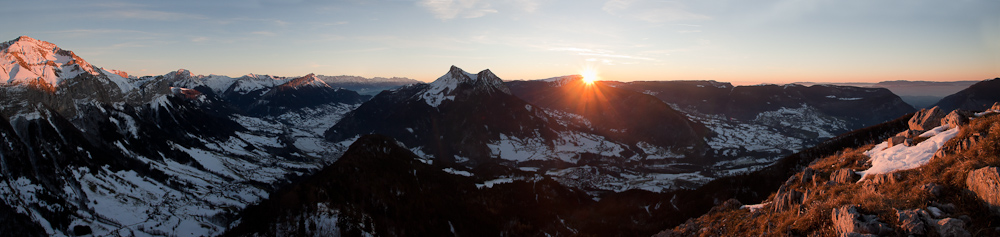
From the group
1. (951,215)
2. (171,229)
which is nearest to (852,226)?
(951,215)

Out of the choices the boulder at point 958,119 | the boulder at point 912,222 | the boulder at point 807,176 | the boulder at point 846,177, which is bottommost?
the boulder at point 807,176

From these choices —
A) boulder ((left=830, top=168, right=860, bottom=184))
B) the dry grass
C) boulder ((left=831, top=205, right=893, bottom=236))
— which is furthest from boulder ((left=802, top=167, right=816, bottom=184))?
boulder ((left=831, top=205, right=893, bottom=236))

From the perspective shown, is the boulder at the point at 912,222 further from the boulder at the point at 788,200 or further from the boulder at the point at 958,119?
the boulder at the point at 958,119

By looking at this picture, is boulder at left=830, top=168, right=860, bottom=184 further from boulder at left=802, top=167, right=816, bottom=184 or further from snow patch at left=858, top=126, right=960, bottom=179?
boulder at left=802, top=167, right=816, bottom=184

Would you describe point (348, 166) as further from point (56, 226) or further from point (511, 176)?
point (56, 226)

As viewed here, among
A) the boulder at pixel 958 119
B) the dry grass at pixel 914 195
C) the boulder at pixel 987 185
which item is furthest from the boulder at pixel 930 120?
the boulder at pixel 987 185

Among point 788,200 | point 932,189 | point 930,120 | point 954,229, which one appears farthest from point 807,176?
point 954,229
